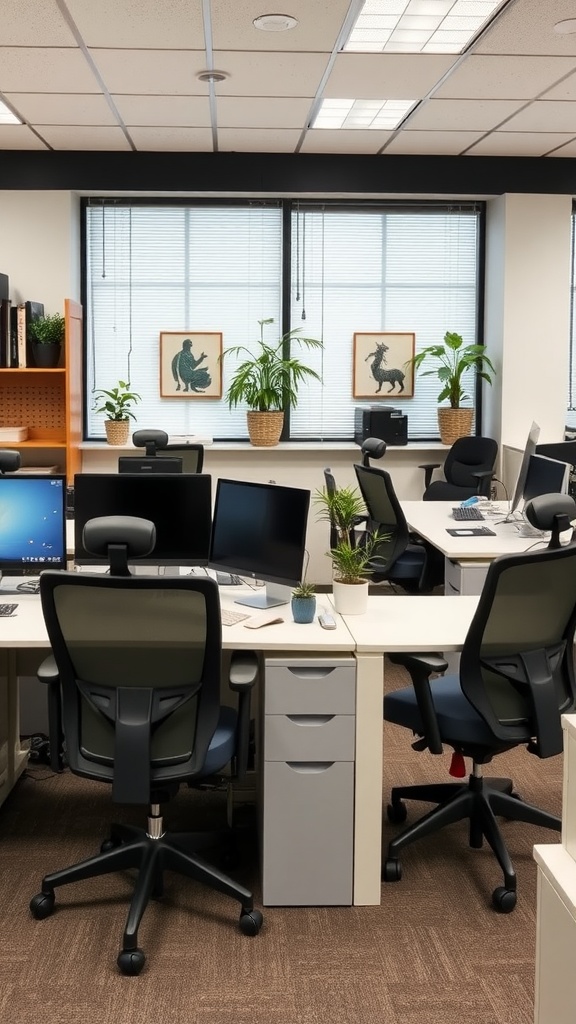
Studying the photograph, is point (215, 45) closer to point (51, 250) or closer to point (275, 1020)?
point (51, 250)

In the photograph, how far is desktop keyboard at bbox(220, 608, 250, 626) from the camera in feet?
9.69

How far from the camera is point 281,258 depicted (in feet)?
22.7

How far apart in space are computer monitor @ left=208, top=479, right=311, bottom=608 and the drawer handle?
49 centimetres

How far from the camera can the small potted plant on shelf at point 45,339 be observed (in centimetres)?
614

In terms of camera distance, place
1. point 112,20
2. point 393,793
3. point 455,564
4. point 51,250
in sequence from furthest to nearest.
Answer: point 51,250 < point 455,564 < point 112,20 < point 393,793

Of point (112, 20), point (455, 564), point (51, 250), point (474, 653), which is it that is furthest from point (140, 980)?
point (51, 250)

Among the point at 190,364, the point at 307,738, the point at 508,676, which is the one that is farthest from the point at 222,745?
the point at 190,364

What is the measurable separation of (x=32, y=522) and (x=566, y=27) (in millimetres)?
2824

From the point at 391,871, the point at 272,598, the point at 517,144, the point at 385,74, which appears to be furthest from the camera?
the point at 517,144

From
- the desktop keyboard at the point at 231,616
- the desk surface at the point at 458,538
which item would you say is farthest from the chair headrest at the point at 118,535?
the desk surface at the point at 458,538

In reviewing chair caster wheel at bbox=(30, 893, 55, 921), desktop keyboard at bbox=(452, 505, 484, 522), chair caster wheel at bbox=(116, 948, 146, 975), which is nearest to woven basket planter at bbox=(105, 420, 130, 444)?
desktop keyboard at bbox=(452, 505, 484, 522)

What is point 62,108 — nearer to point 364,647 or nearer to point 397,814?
point 364,647

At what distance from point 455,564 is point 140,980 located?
91.9 inches

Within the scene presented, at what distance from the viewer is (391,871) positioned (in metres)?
2.88
